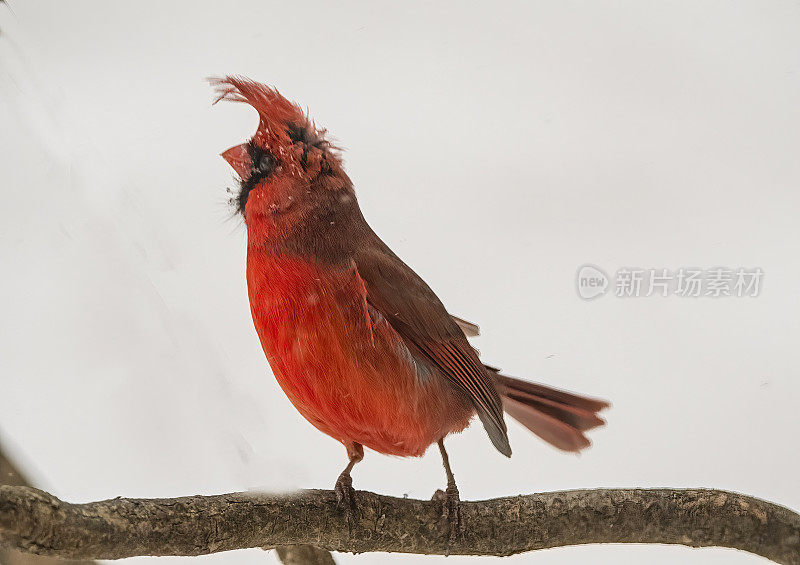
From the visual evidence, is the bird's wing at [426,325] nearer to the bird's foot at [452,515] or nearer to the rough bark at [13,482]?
the bird's foot at [452,515]

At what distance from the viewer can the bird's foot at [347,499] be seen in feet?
5.16

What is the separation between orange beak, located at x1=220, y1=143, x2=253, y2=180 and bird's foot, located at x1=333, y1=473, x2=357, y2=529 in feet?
1.92

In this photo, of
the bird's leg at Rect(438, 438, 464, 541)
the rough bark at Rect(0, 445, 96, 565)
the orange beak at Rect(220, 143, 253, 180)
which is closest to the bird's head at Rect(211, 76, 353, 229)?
the orange beak at Rect(220, 143, 253, 180)

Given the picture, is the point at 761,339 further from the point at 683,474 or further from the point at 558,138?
the point at 558,138

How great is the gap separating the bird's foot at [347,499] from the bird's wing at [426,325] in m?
0.28

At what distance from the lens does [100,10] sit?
1762 millimetres

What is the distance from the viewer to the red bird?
1501mm

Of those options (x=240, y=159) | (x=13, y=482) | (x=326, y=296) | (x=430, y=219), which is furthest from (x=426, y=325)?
(x=13, y=482)

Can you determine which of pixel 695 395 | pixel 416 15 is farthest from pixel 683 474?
pixel 416 15

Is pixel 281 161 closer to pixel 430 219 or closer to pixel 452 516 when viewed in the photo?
pixel 430 219

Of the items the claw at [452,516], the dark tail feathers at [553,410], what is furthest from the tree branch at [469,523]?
the dark tail feathers at [553,410]

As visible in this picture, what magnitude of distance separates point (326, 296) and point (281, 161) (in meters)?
0.25

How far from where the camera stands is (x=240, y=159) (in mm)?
1535

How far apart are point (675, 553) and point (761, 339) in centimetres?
62
